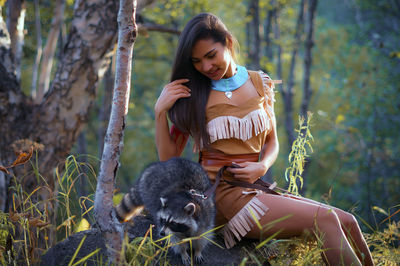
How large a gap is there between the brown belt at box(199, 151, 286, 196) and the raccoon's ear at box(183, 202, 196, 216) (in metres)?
0.14

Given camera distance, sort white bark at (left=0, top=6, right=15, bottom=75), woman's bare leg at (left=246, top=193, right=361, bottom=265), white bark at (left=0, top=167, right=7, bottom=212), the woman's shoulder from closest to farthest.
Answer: woman's bare leg at (left=246, top=193, right=361, bottom=265) < the woman's shoulder < white bark at (left=0, top=167, right=7, bottom=212) < white bark at (left=0, top=6, right=15, bottom=75)

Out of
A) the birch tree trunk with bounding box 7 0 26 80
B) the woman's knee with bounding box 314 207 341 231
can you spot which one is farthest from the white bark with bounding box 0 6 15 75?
the woman's knee with bounding box 314 207 341 231

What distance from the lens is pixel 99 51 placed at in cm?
399

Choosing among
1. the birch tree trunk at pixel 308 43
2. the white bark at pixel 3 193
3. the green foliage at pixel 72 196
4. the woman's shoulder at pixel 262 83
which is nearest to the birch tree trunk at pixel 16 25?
the white bark at pixel 3 193

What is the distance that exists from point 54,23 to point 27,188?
8.62ft

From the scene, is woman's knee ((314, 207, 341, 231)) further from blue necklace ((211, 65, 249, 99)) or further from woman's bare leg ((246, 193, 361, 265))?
blue necklace ((211, 65, 249, 99))

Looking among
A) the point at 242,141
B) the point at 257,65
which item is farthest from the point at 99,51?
the point at 257,65

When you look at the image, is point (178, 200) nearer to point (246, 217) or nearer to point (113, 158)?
point (246, 217)

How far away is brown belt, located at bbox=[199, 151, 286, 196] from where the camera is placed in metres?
2.68

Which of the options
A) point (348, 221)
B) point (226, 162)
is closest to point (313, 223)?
point (348, 221)

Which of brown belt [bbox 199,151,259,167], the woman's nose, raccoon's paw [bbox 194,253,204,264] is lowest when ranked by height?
raccoon's paw [bbox 194,253,204,264]

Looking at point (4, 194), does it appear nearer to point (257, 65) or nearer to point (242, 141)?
point (242, 141)

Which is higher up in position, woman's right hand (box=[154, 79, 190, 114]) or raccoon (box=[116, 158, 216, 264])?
woman's right hand (box=[154, 79, 190, 114])

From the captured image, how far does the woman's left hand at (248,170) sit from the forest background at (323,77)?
1.41 metres
